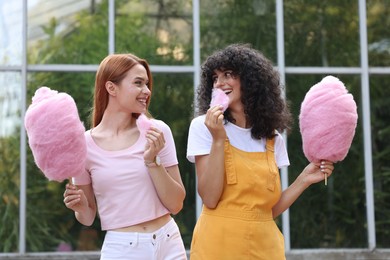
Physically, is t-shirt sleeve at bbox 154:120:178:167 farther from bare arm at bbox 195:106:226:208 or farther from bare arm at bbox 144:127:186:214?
bare arm at bbox 195:106:226:208

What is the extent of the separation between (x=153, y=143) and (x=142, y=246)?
460 mm

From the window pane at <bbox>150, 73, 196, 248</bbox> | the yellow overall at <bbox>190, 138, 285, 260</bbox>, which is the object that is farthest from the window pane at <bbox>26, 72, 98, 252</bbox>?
the yellow overall at <bbox>190, 138, 285, 260</bbox>

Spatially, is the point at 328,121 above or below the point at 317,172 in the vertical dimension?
above

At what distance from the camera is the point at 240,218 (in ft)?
12.2

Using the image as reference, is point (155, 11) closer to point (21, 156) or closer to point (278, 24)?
point (278, 24)

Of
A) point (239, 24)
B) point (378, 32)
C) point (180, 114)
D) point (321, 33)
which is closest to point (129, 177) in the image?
point (180, 114)

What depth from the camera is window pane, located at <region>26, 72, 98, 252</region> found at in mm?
6820

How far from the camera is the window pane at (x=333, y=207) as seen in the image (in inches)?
281

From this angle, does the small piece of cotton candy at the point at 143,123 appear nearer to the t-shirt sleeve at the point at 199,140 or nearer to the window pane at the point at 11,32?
the t-shirt sleeve at the point at 199,140

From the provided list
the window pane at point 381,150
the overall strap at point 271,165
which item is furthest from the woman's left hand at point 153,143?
the window pane at point 381,150

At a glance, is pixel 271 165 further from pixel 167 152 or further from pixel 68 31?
pixel 68 31

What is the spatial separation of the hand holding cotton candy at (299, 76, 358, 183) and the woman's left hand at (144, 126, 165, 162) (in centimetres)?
72

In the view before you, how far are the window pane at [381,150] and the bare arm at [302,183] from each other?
343cm

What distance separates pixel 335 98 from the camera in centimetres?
390
